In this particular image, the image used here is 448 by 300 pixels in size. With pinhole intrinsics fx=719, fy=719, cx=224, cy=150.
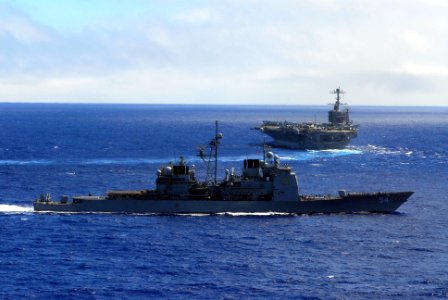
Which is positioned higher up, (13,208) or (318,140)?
(318,140)

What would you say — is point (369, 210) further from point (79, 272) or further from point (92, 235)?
point (79, 272)

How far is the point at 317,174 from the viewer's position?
115125 mm

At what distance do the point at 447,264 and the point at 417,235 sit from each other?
10750 millimetres

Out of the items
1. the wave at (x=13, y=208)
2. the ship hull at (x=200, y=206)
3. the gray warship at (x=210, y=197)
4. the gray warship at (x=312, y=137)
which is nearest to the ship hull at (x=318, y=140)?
the gray warship at (x=312, y=137)

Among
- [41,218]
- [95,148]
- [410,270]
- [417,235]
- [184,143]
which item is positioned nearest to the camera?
[410,270]

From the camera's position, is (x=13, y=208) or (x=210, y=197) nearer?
(x=210, y=197)

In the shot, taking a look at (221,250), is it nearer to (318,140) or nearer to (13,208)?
(13,208)

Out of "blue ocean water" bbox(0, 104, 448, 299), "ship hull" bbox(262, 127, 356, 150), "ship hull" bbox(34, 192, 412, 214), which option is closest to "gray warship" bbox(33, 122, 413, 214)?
"ship hull" bbox(34, 192, 412, 214)

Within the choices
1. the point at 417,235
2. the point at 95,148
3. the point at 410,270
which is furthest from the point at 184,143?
the point at 410,270

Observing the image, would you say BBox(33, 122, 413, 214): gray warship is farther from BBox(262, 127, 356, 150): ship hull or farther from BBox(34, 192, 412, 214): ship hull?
BBox(262, 127, 356, 150): ship hull

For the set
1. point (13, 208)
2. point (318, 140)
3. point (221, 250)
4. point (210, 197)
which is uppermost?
point (318, 140)

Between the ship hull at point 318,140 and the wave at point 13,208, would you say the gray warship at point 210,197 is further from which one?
the ship hull at point 318,140

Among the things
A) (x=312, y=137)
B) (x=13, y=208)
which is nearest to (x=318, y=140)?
(x=312, y=137)

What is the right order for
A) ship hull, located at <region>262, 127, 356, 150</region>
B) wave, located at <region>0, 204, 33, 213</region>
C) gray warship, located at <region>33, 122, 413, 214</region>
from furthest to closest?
ship hull, located at <region>262, 127, 356, 150</region> → wave, located at <region>0, 204, 33, 213</region> → gray warship, located at <region>33, 122, 413, 214</region>
